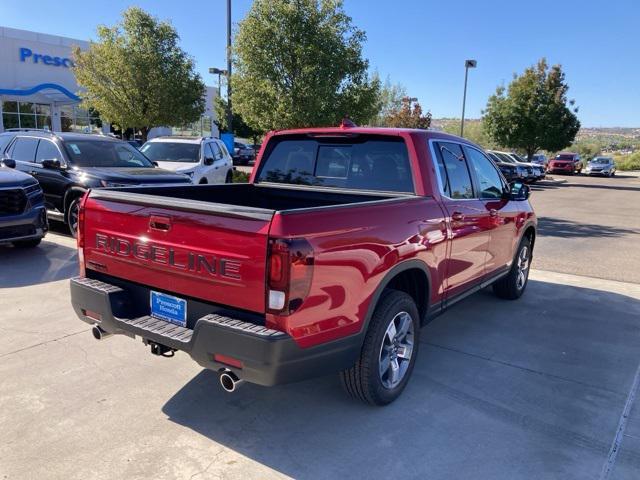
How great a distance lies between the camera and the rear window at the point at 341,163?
13.9ft

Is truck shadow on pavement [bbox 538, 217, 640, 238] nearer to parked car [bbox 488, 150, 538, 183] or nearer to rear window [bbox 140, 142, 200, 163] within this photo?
rear window [bbox 140, 142, 200, 163]

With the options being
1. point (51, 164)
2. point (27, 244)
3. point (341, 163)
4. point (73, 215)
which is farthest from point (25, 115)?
point (341, 163)

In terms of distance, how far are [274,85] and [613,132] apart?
200278 millimetres

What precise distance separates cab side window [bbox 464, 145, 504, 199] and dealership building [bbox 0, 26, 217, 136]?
2479 centimetres

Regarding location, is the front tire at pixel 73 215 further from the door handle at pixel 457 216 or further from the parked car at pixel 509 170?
the parked car at pixel 509 170

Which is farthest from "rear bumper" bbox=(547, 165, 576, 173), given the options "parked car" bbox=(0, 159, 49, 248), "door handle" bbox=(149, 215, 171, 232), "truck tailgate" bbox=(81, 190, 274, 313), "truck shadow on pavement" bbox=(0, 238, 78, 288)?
"door handle" bbox=(149, 215, 171, 232)

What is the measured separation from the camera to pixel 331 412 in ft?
11.5

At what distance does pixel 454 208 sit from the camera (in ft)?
14.0

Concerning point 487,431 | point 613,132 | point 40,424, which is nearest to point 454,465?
point 487,431

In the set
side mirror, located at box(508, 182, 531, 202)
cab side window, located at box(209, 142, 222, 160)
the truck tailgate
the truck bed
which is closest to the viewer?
the truck tailgate

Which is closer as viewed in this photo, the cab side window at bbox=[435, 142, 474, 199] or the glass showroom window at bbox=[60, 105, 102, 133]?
the cab side window at bbox=[435, 142, 474, 199]

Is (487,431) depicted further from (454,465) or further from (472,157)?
(472,157)

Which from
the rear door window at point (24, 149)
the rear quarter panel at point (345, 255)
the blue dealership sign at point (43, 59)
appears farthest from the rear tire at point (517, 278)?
the blue dealership sign at point (43, 59)

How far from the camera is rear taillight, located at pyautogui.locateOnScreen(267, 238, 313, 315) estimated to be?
2650 millimetres
